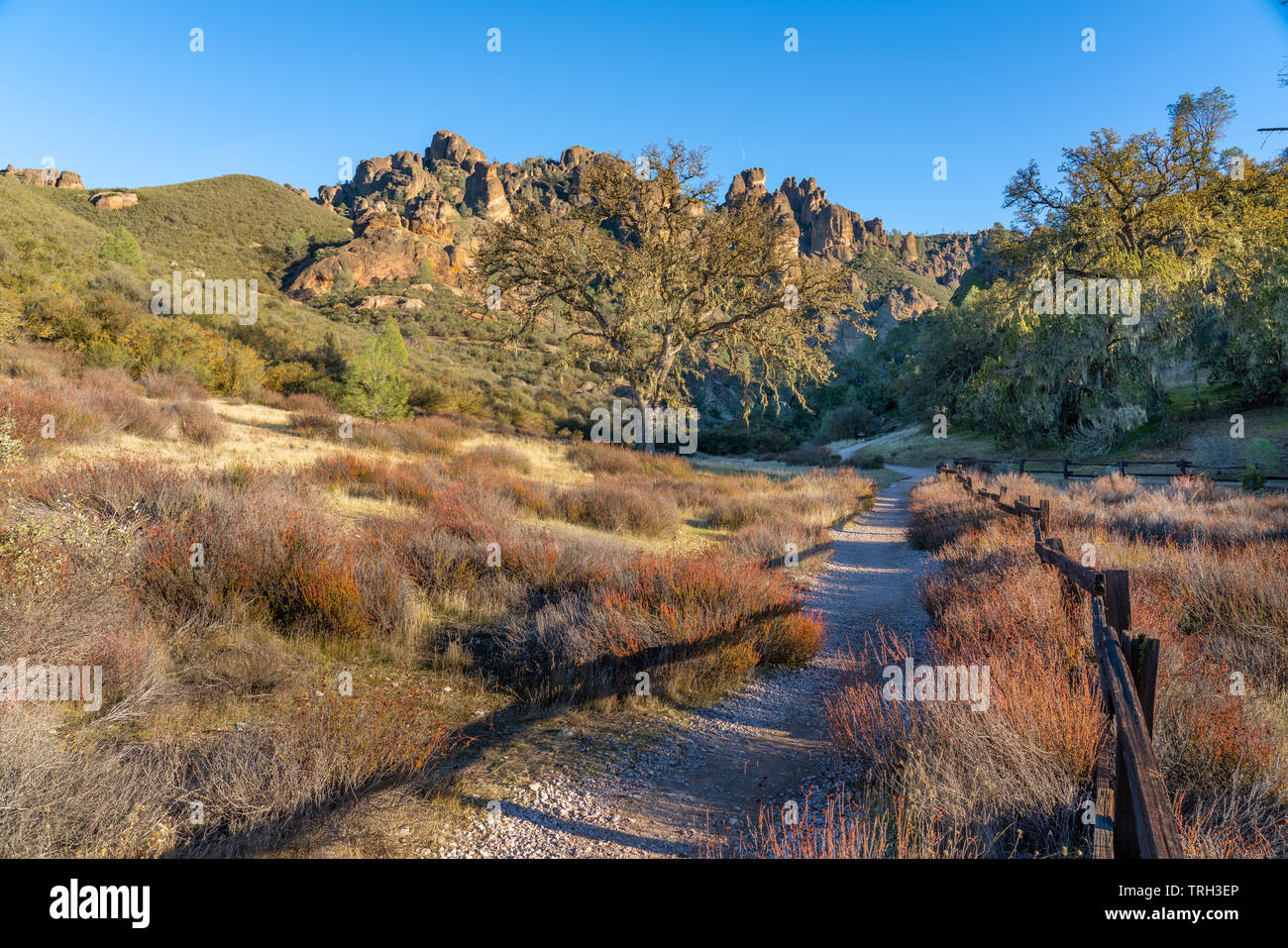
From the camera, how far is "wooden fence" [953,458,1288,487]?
17172 millimetres

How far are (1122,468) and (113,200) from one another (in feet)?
318

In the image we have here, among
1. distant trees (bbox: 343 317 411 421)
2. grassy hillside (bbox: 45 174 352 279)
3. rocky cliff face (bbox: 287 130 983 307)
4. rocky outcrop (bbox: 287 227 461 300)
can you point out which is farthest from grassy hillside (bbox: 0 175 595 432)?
rocky cliff face (bbox: 287 130 983 307)

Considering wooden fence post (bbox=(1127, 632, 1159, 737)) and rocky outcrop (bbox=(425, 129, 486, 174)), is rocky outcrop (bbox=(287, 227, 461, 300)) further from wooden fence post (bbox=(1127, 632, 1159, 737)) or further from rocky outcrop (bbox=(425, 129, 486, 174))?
wooden fence post (bbox=(1127, 632, 1159, 737))

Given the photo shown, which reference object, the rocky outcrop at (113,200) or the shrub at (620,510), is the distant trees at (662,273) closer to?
the shrub at (620,510)

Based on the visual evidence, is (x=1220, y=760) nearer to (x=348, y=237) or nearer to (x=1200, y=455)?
(x=1200, y=455)

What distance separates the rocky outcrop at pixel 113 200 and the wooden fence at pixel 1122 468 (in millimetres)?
91049

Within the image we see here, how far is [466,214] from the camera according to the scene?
11138 cm

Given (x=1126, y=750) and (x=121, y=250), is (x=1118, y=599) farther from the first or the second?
(x=121, y=250)

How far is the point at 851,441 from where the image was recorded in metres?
53.5

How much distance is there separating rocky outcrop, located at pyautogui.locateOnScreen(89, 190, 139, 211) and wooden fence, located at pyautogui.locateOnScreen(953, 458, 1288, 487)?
91049 mm

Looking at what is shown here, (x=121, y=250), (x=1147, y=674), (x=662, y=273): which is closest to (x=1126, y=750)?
(x=1147, y=674)

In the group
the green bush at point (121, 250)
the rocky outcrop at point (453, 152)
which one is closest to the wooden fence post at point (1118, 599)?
the green bush at point (121, 250)
